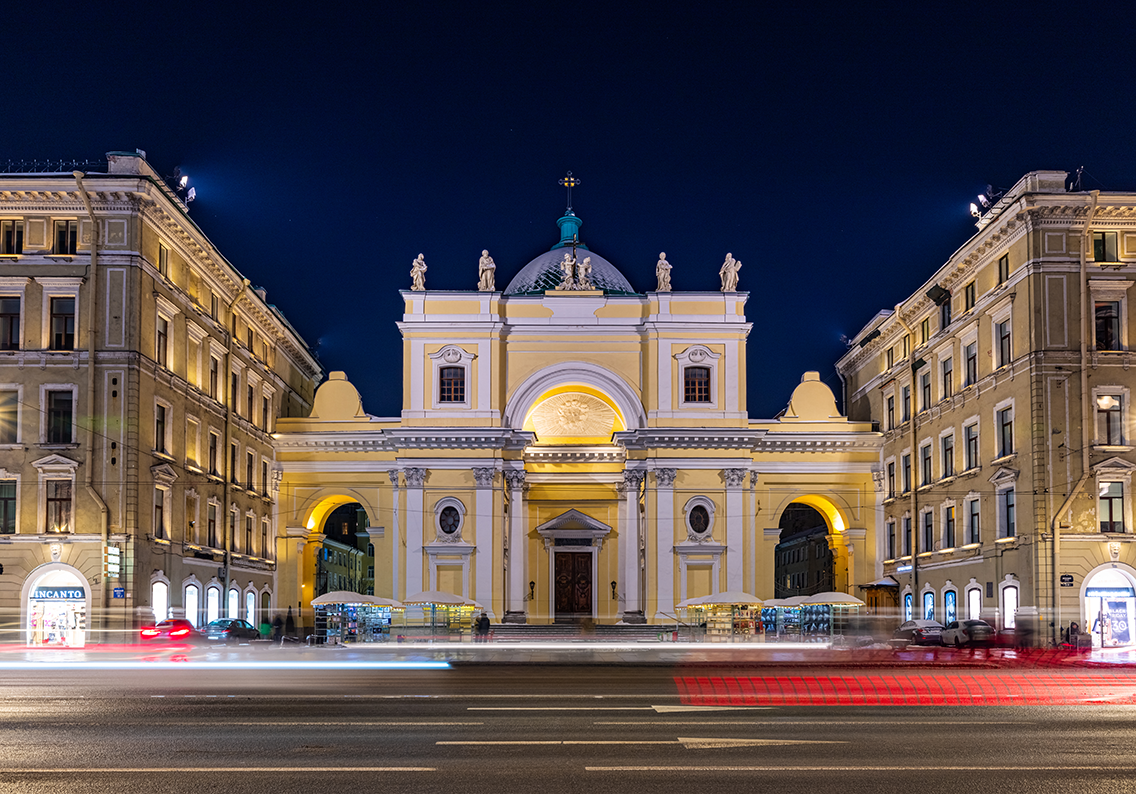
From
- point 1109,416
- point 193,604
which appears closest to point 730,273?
point 1109,416

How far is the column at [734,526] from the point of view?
59625 mm

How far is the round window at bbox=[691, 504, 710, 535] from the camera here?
60.3m

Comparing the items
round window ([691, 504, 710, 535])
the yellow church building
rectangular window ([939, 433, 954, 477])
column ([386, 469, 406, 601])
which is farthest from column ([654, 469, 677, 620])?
rectangular window ([939, 433, 954, 477])

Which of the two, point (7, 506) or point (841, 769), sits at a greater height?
point (7, 506)

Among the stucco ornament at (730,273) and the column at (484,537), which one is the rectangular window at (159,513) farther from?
the stucco ornament at (730,273)

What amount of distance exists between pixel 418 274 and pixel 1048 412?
31.6 metres

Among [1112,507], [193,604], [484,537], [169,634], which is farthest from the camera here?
[484,537]

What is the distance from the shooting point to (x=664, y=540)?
5969 centimetres

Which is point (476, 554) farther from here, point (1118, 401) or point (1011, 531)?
point (1118, 401)

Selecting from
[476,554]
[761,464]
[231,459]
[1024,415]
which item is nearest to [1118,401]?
[1024,415]

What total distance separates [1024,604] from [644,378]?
24040 mm

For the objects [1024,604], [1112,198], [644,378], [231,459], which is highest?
[1112,198]

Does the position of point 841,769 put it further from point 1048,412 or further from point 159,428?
point 159,428

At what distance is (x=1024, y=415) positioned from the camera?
42.8 m
